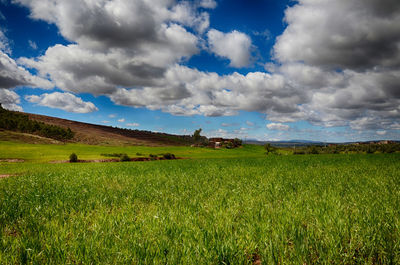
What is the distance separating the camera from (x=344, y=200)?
5352mm

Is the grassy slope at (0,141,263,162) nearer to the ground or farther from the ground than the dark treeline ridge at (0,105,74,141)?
nearer to the ground

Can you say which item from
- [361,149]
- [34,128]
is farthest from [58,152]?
[361,149]

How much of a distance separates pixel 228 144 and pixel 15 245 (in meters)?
123

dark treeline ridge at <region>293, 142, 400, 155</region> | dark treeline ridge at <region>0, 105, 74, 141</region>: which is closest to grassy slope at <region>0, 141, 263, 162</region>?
dark treeline ridge at <region>293, 142, 400, 155</region>

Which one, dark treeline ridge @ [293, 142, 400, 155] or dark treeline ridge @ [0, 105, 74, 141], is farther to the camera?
dark treeline ridge @ [0, 105, 74, 141]

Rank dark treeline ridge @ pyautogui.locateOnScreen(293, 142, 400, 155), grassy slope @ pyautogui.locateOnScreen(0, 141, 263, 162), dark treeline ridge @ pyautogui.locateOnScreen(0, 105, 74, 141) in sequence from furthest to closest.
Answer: dark treeline ridge @ pyautogui.locateOnScreen(0, 105, 74, 141) → dark treeline ridge @ pyautogui.locateOnScreen(293, 142, 400, 155) → grassy slope @ pyautogui.locateOnScreen(0, 141, 263, 162)

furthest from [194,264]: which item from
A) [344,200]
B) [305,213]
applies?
[344,200]

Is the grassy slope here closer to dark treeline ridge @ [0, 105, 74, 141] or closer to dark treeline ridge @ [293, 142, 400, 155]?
dark treeline ridge @ [293, 142, 400, 155]

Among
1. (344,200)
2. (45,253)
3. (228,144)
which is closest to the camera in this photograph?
(45,253)

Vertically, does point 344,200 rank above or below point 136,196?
above

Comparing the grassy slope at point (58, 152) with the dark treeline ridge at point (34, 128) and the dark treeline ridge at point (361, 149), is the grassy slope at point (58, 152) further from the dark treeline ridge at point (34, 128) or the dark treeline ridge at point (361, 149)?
the dark treeline ridge at point (34, 128)

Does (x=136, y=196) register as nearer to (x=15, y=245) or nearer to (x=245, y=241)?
(x=15, y=245)

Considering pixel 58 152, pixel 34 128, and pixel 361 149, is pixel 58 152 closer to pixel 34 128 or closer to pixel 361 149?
pixel 34 128

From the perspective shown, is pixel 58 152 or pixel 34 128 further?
pixel 34 128
